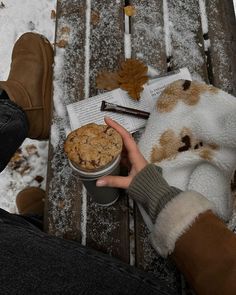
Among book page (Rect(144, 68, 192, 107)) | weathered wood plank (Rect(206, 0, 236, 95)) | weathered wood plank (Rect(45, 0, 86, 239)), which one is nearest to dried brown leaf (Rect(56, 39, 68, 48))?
weathered wood plank (Rect(45, 0, 86, 239))

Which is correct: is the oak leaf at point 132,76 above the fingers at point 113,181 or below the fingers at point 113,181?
above

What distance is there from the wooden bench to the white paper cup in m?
0.05

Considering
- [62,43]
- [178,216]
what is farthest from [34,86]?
[178,216]

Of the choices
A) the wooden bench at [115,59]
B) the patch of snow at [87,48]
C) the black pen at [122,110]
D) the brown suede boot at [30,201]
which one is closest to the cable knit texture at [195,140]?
the black pen at [122,110]

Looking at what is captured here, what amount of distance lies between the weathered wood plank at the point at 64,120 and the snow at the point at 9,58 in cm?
30

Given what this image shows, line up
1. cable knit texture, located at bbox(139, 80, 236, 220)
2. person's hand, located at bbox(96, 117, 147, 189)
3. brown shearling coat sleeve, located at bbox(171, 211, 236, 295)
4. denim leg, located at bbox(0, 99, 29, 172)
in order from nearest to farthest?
1. brown shearling coat sleeve, located at bbox(171, 211, 236, 295)
2. person's hand, located at bbox(96, 117, 147, 189)
3. cable knit texture, located at bbox(139, 80, 236, 220)
4. denim leg, located at bbox(0, 99, 29, 172)

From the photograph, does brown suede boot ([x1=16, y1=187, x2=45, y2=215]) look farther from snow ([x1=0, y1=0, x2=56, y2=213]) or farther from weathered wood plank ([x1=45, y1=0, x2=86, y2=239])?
weathered wood plank ([x1=45, y1=0, x2=86, y2=239])

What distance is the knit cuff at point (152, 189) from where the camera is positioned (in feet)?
3.25

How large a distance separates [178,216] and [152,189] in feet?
0.31

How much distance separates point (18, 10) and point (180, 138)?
1089mm

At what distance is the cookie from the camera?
86cm

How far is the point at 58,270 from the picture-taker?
0.97m

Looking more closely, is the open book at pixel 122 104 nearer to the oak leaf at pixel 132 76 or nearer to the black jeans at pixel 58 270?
the oak leaf at pixel 132 76

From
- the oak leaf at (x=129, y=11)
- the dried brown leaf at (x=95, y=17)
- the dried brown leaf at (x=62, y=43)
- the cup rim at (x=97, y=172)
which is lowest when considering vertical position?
the cup rim at (x=97, y=172)
